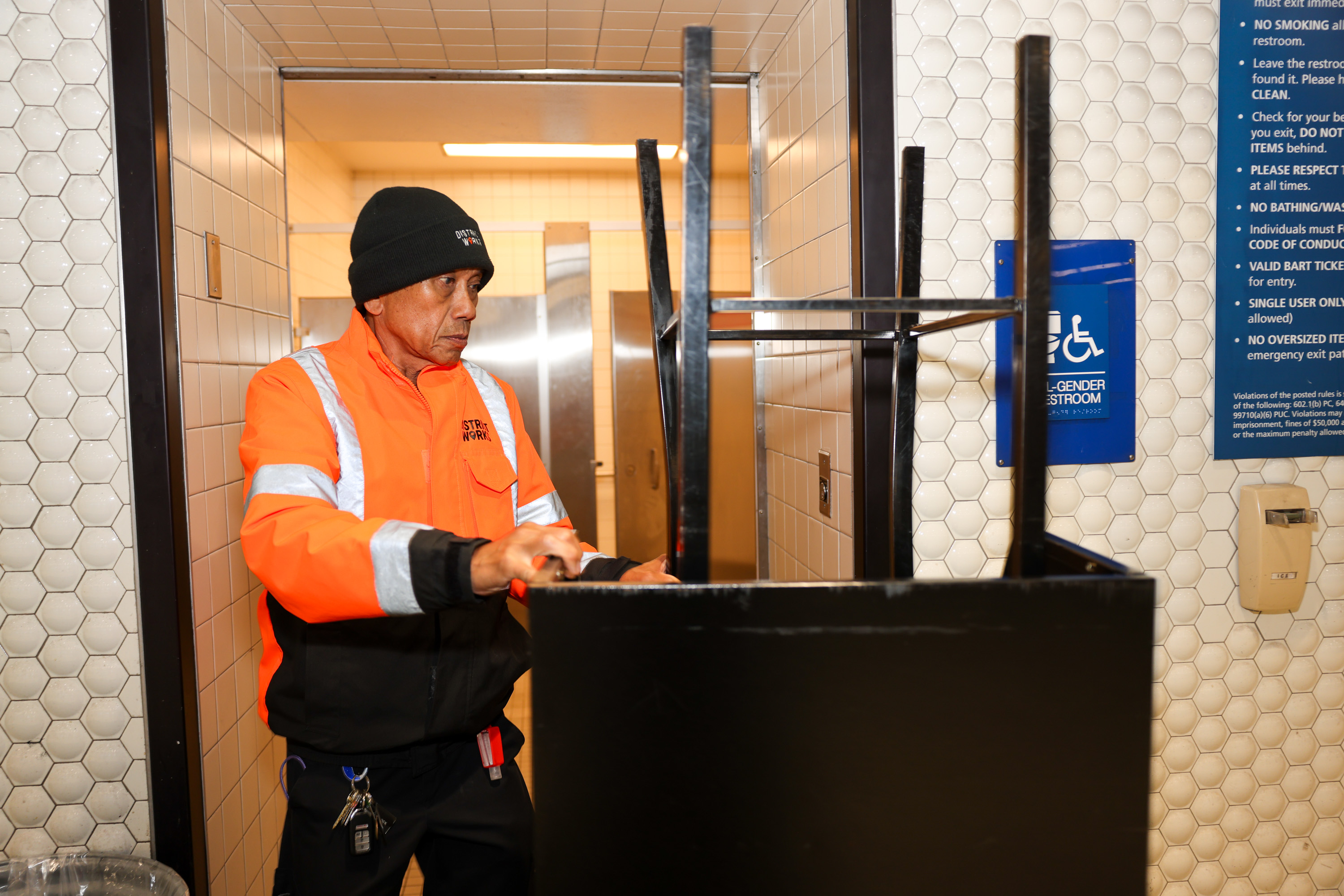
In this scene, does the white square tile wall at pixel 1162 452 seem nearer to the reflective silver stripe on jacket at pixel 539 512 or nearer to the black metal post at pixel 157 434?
the reflective silver stripe on jacket at pixel 539 512

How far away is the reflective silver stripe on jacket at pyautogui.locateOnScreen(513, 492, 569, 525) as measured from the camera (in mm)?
1574

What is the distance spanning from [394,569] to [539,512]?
2.02 ft

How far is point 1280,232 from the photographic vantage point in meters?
1.63

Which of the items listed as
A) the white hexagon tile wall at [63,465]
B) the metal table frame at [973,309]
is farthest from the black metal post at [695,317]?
the white hexagon tile wall at [63,465]

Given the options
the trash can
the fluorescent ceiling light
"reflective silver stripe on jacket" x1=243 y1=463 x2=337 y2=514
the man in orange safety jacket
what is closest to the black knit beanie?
the man in orange safety jacket

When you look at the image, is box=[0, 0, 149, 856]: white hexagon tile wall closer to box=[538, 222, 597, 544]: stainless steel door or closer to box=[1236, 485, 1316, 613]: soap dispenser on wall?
box=[538, 222, 597, 544]: stainless steel door

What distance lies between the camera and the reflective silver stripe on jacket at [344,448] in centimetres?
130

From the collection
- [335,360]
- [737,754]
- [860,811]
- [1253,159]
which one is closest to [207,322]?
[335,360]

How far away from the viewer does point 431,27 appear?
1850 mm

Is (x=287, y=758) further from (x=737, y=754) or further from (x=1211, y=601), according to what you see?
(x=1211, y=601)

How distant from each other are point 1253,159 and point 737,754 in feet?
5.60

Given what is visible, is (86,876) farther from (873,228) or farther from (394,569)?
(873,228)

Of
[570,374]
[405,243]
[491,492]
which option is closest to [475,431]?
[491,492]

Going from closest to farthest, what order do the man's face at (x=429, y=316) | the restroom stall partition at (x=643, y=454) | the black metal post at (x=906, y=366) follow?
the black metal post at (x=906, y=366) < the man's face at (x=429, y=316) < the restroom stall partition at (x=643, y=454)
